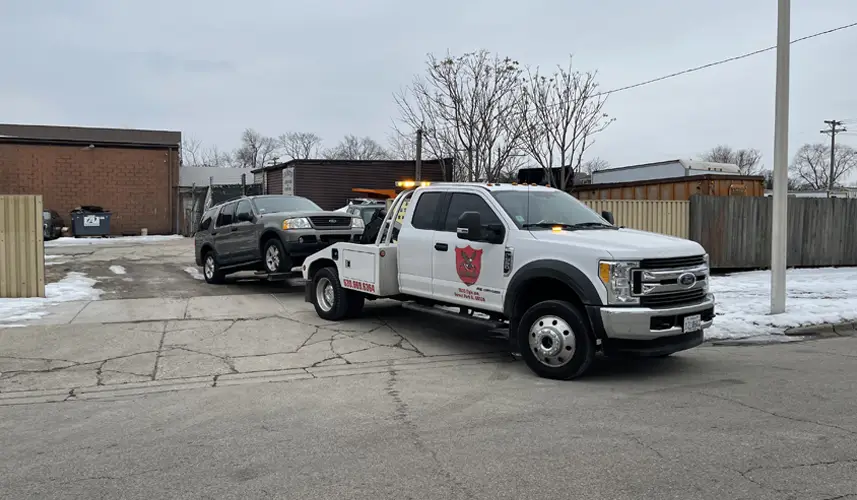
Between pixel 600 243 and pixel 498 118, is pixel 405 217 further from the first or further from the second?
pixel 498 118

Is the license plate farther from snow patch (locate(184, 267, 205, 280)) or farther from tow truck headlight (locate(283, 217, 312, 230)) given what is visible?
snow patch (locate(184, 267, 205, 280))

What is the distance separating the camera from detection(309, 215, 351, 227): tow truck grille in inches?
494

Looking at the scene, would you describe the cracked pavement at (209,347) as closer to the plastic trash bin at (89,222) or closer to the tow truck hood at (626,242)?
the tow truck hood at (626,242)

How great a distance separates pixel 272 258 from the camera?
41.4 ft

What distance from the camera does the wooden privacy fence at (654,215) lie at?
51.8ft

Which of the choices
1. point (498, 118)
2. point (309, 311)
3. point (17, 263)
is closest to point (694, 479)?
point (309, 311)

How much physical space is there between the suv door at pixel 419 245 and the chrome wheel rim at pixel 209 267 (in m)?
6.81

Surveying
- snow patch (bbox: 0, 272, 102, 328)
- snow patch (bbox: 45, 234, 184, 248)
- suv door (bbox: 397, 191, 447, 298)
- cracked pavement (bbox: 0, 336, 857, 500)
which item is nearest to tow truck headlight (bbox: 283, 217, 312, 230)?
snow patch (bbox: 0, 272, 102, 328)

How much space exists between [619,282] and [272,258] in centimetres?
777

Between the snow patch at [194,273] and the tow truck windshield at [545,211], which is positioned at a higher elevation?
the tow truck windshield at [545,211]

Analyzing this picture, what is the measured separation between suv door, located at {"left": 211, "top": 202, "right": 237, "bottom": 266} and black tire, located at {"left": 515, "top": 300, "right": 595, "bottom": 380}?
26.9 feet

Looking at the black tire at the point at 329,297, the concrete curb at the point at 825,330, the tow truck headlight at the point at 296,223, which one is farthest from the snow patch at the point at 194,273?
the concrete curb at the point at 825,330

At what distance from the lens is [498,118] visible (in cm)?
2258

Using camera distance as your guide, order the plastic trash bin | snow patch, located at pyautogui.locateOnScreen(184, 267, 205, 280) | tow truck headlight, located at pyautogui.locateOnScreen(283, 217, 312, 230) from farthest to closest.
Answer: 1. the plastic trash bin
2. snow patch, located at pyautogui.locateOnScreen(184, 267, 205, 280)
3. tow truck headlight, located at pyautogui.locateOnScreen(283, 217, 312, 230)
